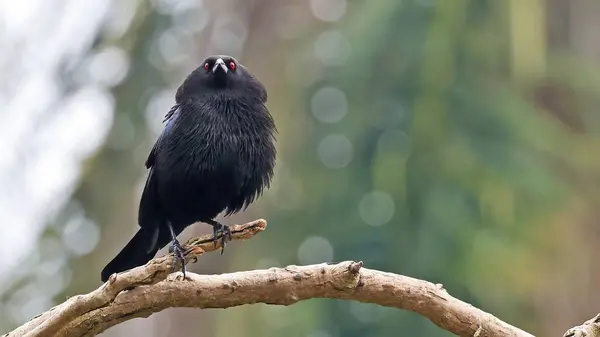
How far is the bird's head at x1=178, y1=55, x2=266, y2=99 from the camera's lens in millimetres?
4539

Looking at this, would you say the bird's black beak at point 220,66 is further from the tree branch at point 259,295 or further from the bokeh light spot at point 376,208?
the bokeh light spot at point 376,208

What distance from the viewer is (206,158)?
14.0ft

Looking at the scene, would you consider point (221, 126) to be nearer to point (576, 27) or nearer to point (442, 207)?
point (442, 207)

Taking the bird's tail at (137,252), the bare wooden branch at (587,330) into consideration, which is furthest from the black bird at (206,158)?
the bare wooden branch at (587,330)

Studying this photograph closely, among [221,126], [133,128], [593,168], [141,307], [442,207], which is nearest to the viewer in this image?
[141,307]

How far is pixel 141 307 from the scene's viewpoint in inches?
137

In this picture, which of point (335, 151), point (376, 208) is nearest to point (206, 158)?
point (376, 208)

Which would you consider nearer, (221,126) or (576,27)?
(221,126)

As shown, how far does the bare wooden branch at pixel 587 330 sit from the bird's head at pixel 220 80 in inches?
74.0

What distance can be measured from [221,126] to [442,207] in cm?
401

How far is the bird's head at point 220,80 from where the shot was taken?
454cm

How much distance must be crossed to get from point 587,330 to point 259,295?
3.72 feet

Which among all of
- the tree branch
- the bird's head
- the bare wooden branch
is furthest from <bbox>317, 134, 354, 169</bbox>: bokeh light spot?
the bare wooden branch

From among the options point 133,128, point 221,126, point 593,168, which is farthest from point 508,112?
point 221,126
